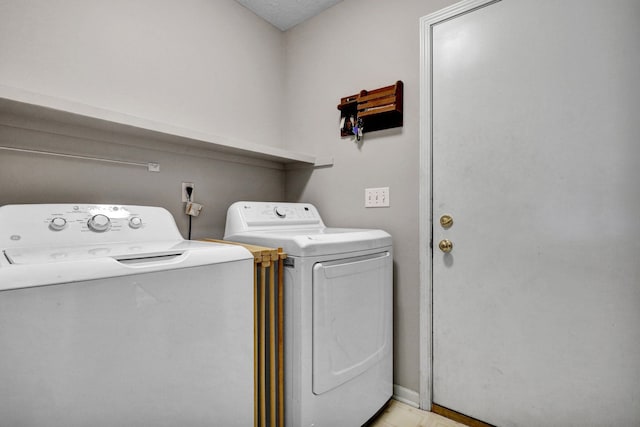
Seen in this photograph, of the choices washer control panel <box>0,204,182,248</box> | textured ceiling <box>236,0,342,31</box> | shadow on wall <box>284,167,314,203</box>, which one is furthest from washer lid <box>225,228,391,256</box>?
textured ceiling <box>236,0,342,31</box>

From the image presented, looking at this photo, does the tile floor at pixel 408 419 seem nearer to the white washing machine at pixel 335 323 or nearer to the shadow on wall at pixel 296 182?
the white washing machine at pixel 335 323

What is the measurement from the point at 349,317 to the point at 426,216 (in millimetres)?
664

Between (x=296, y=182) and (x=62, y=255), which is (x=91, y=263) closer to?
(x=62, y=255)

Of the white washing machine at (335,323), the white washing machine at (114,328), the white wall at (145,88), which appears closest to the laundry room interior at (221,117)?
the white wall at (145,88)

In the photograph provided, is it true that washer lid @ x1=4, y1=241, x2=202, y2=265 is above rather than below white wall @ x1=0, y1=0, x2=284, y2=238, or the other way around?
below

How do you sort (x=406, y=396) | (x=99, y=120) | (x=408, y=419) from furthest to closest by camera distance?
(x=406, y=396)
(x=408, y=419)
(x=99, y=120)

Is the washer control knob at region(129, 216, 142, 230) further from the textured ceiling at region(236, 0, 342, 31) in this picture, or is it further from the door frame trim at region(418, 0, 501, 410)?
the textured ceiling at region(236, 0, 342, 31)

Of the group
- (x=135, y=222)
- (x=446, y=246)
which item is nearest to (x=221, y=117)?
(x=135, y=222)

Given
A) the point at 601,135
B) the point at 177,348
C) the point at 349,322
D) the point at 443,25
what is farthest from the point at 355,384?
the point at 443,25

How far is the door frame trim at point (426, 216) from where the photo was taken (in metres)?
1.62

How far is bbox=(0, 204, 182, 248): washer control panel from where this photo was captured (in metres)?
1.05

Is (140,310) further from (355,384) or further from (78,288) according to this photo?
(355,384)

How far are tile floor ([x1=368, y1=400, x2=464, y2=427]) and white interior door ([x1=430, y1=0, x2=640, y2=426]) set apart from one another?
0.09m

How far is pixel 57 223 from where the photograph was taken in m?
1.11
